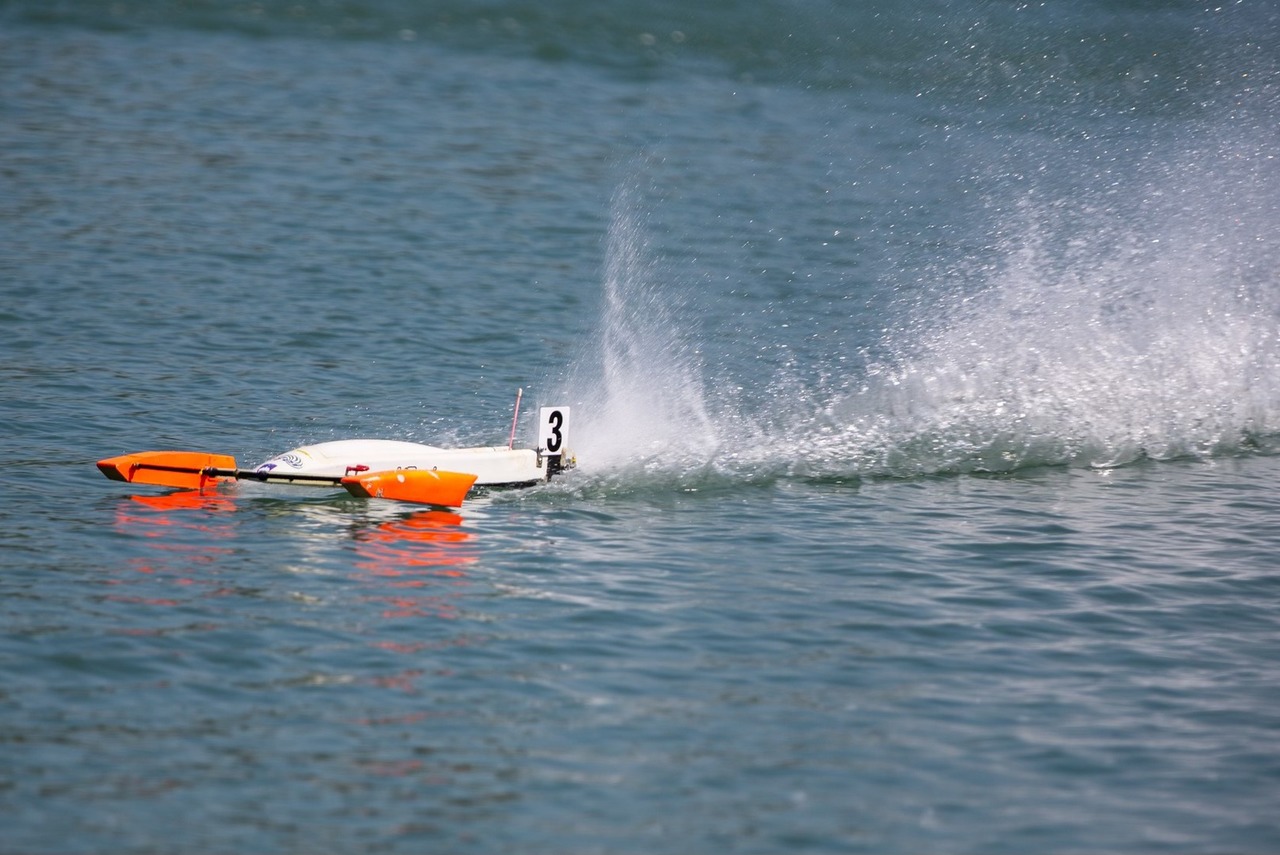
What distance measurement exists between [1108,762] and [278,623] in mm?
5324

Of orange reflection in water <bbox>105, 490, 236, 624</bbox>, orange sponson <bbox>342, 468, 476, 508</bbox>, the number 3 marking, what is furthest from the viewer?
the number 3 marking

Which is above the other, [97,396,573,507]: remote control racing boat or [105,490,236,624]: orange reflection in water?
[97,396,573,507]: remote control racing boat

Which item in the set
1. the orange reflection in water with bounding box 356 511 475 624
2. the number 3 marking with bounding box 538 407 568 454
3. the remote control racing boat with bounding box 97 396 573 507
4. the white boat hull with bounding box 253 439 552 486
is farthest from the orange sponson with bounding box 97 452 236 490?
the number 3 marking with bounding box 538 407 568 454

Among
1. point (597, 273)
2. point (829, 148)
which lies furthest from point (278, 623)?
point (829, 148)

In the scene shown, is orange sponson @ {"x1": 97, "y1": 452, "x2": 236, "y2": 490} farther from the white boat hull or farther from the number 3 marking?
the number 3 marking

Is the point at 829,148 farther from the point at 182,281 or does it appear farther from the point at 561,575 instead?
the point at 561,575

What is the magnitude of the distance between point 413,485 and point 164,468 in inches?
81.1

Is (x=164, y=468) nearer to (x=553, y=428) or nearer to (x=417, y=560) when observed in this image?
(x=417, y=560)

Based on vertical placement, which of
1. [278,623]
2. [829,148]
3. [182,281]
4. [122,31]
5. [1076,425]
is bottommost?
[278,623]

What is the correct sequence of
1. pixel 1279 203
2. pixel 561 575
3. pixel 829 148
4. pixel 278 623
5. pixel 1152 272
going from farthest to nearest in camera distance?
pixel 829 148, pixel 1279 203, pixel 1152 272, pixel 561 575, pixel 278 623

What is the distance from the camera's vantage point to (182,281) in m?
20.6

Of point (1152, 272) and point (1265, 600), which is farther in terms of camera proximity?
point (1152, 272)

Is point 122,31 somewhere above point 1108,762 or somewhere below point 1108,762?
above

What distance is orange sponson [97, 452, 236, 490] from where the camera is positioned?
41.2ft
